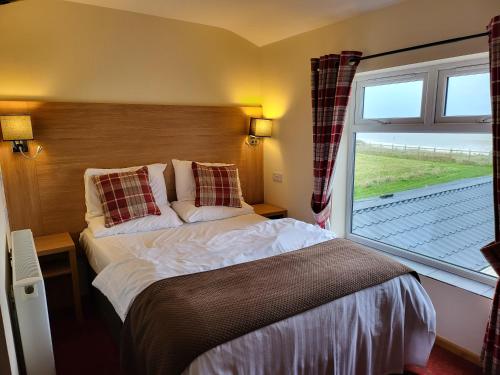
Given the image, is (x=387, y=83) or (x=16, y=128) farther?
(x=387, y=83)

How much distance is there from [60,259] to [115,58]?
5.53 feet

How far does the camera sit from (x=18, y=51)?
8.23ft

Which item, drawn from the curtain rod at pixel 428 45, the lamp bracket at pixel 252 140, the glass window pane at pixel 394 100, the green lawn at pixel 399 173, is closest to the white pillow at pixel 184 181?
the lamp bracket at pixel 252 140

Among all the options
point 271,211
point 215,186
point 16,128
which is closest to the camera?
point 16,128

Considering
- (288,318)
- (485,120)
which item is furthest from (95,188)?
(485,120)

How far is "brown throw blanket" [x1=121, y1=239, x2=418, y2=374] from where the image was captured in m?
1.36

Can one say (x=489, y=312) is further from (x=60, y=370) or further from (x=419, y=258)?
(x=60, y=370)

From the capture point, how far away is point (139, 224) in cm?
263

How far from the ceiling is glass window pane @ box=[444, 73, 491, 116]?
68 cm

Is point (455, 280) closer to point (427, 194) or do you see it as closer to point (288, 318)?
point (427, 194)

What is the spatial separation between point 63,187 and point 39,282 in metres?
1.30

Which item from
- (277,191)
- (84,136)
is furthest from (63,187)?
(277,191)

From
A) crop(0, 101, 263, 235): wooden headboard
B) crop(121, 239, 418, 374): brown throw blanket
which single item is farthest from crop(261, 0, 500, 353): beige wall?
crop(121, 239, 418, 374): brown throw blanket

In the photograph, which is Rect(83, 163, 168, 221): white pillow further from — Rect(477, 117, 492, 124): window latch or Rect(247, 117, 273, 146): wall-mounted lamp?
Rect(477, 117, 492, 124): window latch
